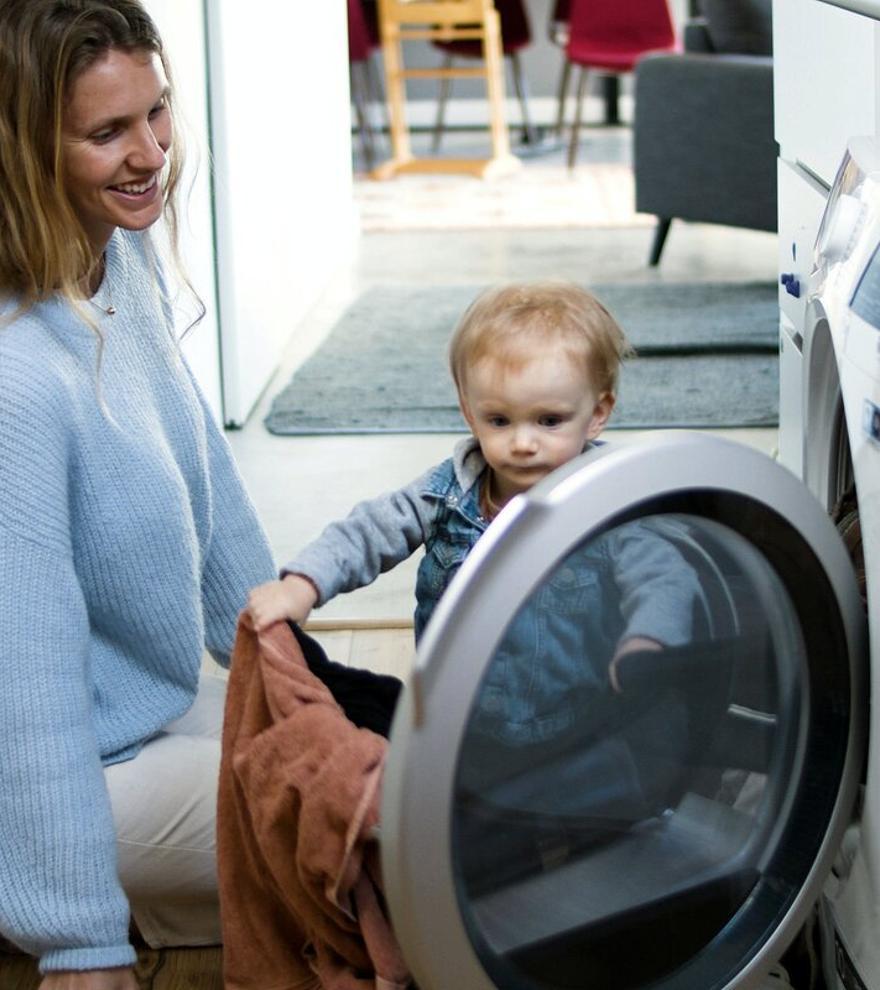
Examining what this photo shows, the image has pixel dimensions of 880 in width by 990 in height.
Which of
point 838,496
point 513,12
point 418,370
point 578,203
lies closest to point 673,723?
point 838,496

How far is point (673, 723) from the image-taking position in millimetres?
1173

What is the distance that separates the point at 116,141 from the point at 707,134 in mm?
3015

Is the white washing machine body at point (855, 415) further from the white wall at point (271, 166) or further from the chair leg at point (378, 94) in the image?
the chair leg at point (378, 94)

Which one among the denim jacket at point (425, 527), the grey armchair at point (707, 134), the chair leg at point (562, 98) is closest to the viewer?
the denim jacket at point (425, 527)

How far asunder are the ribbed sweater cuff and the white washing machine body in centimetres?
59

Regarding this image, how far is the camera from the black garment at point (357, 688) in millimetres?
1305

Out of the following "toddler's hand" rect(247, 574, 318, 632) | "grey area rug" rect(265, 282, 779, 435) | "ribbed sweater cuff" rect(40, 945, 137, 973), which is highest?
"toddler's hand" rect(247, 574, 318, 632)

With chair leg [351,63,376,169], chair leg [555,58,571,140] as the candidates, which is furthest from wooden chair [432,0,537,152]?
chair leg [351,63,376,169]

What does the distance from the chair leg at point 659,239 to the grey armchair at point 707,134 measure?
0.11 metres

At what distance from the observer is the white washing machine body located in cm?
114

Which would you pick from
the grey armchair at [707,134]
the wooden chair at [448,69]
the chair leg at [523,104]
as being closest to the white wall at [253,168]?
the grey armchair at [707,134]

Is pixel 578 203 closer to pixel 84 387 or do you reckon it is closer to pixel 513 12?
pixel 513 12

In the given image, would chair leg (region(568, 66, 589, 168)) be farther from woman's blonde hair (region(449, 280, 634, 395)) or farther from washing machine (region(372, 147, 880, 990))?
washing machine (region(372, 147, 880, 990))

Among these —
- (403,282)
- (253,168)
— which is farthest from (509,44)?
(253,168)
